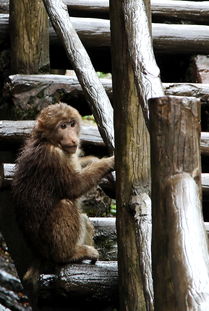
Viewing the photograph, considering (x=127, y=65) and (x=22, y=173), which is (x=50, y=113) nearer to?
(x=22, y=173)

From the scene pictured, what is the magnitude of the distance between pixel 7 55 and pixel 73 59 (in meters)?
1.59

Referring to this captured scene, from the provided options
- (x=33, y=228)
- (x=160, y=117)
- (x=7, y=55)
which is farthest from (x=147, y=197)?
(x=7, y=55)

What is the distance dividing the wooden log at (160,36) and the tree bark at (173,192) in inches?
163

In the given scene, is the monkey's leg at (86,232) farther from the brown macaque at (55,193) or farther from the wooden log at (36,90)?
the wooden log at (36,90)

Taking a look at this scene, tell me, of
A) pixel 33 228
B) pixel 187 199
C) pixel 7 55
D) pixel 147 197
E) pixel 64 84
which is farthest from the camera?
pixel 7 55

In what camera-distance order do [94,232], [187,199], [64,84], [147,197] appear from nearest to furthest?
[187,199] < [147,197] < [94,232] < [64,84]

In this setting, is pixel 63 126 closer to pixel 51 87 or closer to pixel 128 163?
pixel 51 87

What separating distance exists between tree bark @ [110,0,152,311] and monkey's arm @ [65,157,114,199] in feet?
2.01

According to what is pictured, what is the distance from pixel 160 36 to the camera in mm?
6816

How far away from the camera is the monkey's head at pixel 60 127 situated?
17.8ft

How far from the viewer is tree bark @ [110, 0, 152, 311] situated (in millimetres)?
4352

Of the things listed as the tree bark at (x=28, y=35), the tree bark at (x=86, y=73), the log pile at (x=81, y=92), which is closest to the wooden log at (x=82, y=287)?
the log pile at (x=81, y=92)

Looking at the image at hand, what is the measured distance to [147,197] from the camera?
4273 mm

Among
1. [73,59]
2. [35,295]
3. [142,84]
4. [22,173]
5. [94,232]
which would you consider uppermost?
[73,59]
